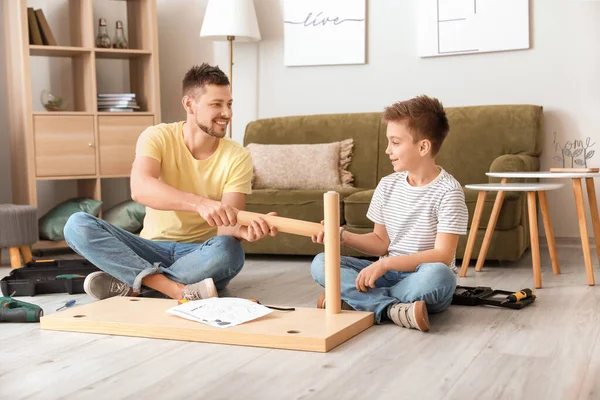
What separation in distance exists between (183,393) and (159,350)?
0.42m

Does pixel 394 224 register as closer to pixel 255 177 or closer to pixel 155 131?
pixel 155 131

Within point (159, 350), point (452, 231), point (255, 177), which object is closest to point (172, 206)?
point (159, 350)

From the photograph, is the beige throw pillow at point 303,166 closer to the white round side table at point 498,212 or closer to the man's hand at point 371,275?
the white round side table at point 498,212

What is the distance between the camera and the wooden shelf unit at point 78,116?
4.59 meters

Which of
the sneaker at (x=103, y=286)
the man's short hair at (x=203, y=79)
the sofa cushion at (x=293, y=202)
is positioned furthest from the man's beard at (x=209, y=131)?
the sofa cushion at (x=293, y=202)

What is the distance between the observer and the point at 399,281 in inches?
104

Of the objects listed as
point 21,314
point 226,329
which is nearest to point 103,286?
point 21,314

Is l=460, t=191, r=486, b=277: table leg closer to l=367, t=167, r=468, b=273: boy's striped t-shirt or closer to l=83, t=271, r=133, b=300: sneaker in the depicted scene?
l=367, t=167, r=468, b=273: boy's striped t-shirt

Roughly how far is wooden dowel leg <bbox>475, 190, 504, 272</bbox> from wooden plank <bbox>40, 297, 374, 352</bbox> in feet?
4.22

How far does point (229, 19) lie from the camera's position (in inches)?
189

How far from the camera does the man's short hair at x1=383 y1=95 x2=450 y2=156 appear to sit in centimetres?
262

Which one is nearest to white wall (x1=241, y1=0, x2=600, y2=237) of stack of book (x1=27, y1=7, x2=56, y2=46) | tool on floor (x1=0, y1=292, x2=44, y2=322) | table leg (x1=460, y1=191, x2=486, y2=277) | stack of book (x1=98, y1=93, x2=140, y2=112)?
stack of book (x1=98, y1=93, x2=140, y2=112)

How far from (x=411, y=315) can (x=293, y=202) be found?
180 cm

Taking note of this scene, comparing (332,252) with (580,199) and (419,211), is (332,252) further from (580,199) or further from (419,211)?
(580,199)
